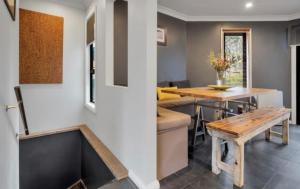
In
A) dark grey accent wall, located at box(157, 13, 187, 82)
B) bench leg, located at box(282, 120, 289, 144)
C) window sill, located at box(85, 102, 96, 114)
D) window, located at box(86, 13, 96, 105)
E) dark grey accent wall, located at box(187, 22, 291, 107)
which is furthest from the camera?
dark grey accent wall, located at box(187, 22, 291, 107)

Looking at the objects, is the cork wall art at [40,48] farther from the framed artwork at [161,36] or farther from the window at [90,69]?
the framed artwork at [161,36]

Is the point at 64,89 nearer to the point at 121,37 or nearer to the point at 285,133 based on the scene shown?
the point at 121,37

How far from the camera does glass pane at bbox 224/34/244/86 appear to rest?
15.3 ft

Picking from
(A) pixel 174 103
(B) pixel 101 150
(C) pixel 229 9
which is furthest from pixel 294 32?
(B) pixel 101 150

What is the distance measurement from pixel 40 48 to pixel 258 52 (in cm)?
481

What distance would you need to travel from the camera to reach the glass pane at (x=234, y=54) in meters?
4.67

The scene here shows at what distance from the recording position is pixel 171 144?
6.51 ft

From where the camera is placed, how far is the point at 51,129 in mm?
3258

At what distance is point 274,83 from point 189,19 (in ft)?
8.76

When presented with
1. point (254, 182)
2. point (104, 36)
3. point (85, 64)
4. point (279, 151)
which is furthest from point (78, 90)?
point (279, 151)

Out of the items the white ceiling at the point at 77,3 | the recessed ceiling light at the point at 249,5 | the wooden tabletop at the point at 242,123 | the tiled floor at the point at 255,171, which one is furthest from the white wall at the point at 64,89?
the recessed ceiling light at the point at 249,5

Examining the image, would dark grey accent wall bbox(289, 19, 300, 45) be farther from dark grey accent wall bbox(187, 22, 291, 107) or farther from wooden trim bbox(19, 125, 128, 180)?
wooden trim bbox(19, 125, 128, 180)

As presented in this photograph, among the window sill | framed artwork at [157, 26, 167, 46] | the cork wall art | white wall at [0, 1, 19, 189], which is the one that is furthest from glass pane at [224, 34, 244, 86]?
white wall at [0, 1, 19, 189]

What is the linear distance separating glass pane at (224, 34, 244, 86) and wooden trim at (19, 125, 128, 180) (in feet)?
11.8
